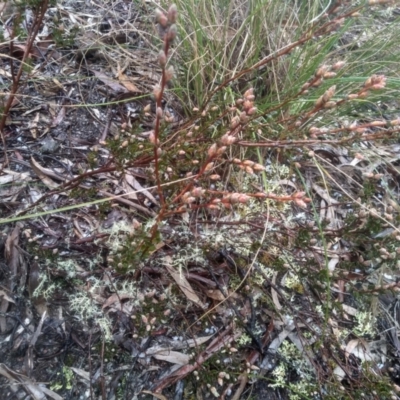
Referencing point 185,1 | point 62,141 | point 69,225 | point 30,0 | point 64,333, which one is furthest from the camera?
point 185,1

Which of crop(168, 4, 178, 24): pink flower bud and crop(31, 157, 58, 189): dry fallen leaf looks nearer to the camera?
crop(168, 4, 178, 24): pink flower bud

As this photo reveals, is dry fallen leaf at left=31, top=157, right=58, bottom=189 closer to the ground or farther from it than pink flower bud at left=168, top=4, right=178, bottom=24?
closer to the ground

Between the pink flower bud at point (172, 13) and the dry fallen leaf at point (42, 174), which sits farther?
the dry fallen leaf at point (42, 174)

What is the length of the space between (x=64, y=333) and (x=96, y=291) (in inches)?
7.0

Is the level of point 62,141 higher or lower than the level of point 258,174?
higher

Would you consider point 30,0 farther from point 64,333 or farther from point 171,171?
point 64,333

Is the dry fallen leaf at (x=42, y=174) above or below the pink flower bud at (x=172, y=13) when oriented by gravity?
below

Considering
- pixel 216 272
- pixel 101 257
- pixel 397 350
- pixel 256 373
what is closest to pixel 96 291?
pixel 101 257

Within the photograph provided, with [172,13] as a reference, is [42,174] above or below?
below

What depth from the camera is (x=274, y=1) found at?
7.50 feet

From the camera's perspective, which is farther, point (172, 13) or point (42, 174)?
point (42, 174)

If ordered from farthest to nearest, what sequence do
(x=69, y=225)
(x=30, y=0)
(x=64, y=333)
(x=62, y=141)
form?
(x=62, y=141) → (x=69, y=225) → (x=64, y=333) → (x=30, y=0)

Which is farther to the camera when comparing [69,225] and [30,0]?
[69,225]

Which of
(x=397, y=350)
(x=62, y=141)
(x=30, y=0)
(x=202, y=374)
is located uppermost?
(x=30, y=0)
